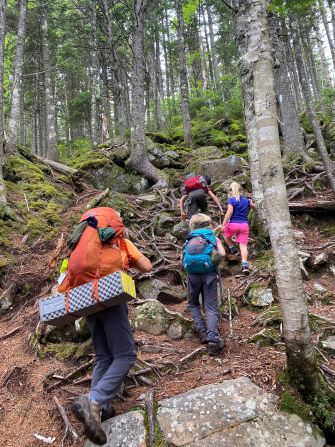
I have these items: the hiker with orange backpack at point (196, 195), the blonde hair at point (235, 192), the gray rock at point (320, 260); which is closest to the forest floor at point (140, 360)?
the gray rock at point (320, 260)

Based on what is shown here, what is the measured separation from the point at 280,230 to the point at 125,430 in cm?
250

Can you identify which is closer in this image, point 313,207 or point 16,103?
point 313,207

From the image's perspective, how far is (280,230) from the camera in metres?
3.80

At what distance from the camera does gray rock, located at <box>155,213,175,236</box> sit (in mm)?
9501

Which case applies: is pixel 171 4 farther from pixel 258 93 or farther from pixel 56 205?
pixel 258 93

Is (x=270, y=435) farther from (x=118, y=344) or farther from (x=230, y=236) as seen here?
(x=230, y=236)

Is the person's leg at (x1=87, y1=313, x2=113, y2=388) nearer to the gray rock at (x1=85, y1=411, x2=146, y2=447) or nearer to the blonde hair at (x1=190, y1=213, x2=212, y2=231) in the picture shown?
the gray rock at (x1=85, y1=411, x2=146, y2=447)

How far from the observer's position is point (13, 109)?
39.4ft


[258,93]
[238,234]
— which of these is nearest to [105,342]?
[258,93]

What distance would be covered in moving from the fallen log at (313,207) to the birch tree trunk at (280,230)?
5.85m

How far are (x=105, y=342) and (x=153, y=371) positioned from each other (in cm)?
98

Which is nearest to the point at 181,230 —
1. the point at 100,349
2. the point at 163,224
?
the point at 163,224

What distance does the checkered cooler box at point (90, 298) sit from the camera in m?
3.38

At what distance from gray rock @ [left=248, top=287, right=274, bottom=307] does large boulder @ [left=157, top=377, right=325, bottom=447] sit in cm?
233
